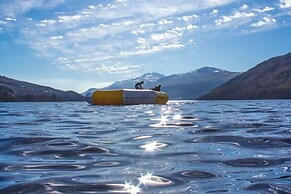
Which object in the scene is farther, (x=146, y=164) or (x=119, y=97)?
(x=119, y=97)

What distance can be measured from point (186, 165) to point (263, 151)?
201 cm

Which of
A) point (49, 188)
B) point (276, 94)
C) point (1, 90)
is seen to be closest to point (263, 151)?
point (49, 188)

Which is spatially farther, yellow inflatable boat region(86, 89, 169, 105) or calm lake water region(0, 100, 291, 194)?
yellow inflatable boat region(86, 89, 169, 105)

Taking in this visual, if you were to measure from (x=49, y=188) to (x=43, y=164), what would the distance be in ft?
4.85

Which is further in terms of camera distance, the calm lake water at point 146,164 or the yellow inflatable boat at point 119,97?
the yellow inflatable boat at point 119,97

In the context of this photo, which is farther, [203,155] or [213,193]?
[203,155]

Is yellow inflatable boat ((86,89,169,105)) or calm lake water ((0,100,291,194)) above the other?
yellow inflatable boat ((86,89,169,105))

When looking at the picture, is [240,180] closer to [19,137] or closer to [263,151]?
[263,151]

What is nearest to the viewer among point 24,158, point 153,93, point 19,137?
point 24,158

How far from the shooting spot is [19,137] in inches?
341

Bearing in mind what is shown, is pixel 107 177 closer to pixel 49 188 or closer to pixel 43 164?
pixel 49 188

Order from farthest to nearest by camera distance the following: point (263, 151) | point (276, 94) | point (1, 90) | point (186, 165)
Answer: point (1, 90) < point (276, 94) < point (263, 151) < point (186, 165)

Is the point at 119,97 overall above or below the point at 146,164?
above

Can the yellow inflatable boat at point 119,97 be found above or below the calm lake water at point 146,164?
above
